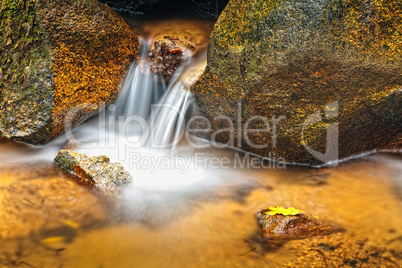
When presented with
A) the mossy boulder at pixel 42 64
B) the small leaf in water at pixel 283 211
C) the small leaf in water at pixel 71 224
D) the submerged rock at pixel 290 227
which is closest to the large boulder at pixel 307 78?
the small leaf in water at pixel 283 211

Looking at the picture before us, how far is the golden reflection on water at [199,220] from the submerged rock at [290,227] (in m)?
0.13

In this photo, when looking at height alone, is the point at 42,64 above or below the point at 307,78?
above

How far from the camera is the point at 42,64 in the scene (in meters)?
5.01

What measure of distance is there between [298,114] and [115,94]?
2.85 m

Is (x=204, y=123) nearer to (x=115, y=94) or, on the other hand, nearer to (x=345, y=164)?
(x=115, y=94)

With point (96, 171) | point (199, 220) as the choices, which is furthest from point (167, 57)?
point (199, 220)

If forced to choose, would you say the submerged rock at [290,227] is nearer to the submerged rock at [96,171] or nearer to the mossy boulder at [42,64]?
the submerged rock at [96,171]

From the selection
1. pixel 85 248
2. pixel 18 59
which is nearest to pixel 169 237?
pixel 85 248

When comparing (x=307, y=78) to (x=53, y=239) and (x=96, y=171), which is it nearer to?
(x=96, y=171)

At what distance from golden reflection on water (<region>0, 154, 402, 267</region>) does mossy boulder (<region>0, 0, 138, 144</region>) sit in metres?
0.79

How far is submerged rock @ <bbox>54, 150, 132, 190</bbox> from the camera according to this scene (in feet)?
13.9

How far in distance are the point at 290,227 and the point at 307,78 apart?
180 cm

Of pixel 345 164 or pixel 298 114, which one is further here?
pixel 345 164

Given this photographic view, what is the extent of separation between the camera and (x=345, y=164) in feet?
16.1
